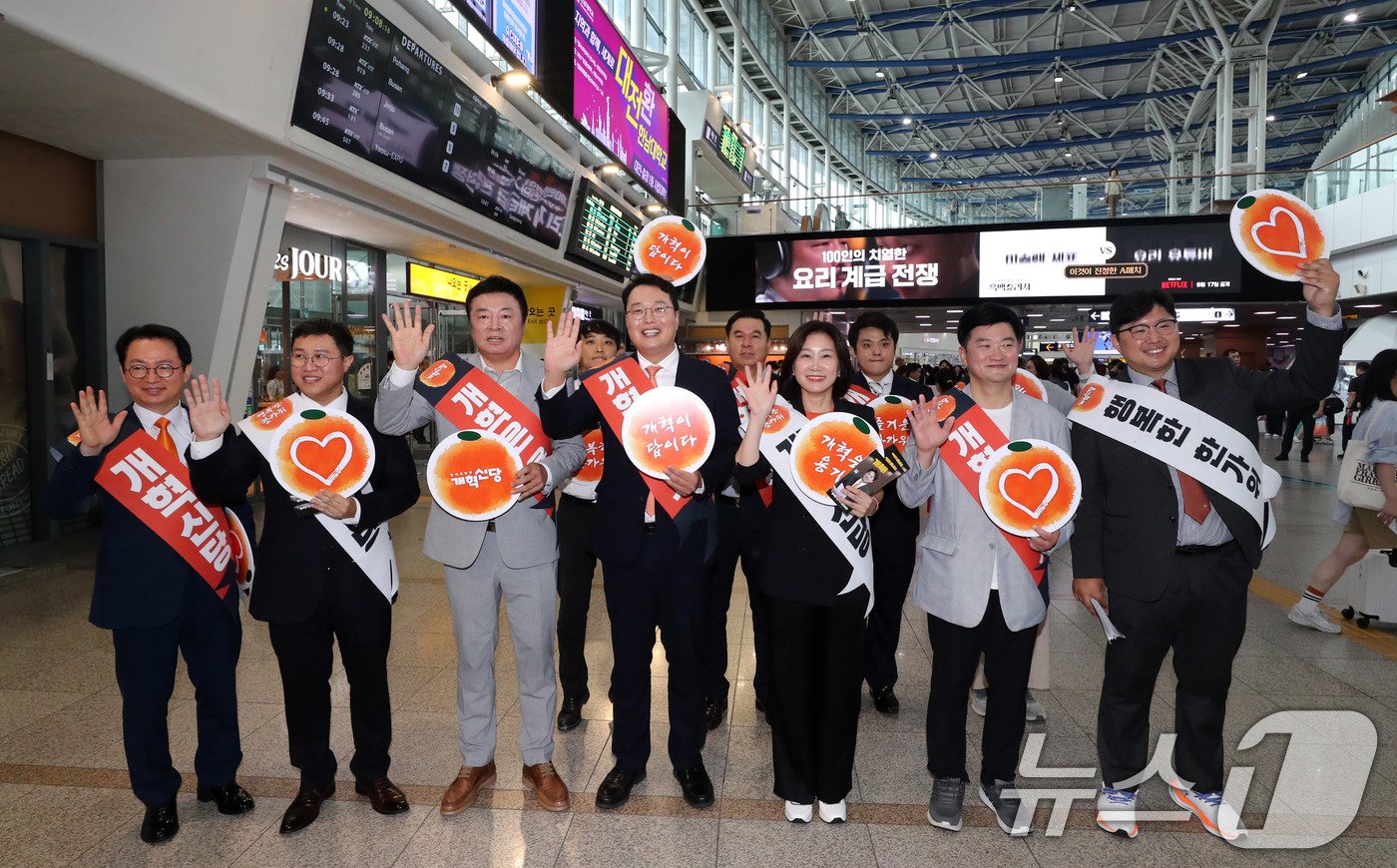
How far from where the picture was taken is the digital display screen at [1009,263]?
1190cm

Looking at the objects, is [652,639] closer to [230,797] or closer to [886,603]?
[886,603]

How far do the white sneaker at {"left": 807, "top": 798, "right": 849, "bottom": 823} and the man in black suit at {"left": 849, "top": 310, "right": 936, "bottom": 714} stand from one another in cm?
97

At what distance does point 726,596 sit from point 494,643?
1.14 m

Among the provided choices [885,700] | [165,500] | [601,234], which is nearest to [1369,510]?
[885,700]

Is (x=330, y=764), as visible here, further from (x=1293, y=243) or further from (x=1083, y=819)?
(x=1293, y=243)

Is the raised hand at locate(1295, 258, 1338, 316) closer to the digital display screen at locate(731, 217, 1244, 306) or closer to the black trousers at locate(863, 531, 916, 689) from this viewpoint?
the black trousers at locate(863, 531, 916, 689)

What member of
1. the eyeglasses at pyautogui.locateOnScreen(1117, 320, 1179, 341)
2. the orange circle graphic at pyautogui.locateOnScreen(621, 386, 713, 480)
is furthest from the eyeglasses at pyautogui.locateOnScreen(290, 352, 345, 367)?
the eyeglasses at pyautogui.locateOnScreen(1117, 320, 1179, 341)

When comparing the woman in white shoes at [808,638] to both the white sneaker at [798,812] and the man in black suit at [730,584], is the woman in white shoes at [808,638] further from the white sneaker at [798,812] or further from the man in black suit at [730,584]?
the man in black suit at [730,584]

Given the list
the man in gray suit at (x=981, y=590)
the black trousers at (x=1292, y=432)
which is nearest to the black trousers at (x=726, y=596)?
the man in gray suit at (x=981, y=590)

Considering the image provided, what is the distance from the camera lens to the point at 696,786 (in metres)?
2.71

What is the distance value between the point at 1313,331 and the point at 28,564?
757cm

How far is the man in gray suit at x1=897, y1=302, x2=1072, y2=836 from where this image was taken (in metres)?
2.51

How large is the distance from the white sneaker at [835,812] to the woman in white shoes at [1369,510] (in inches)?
143

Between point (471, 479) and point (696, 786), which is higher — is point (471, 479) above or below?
above
